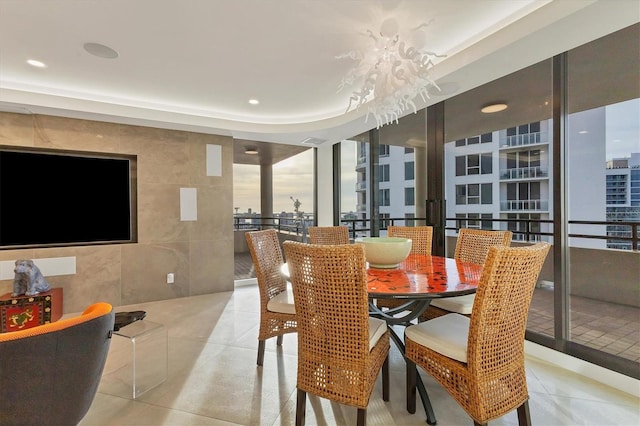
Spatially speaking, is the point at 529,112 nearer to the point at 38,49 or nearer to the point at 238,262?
the point at 38,49

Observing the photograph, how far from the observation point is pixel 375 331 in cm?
165

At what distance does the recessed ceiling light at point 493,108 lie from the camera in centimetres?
286

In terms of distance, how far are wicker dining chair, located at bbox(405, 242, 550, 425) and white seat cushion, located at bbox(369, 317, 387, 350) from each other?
276 millimetres

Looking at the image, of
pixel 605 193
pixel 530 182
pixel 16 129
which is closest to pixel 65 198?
pixel 16 129

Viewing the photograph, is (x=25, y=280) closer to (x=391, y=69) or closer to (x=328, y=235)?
(x=328, y=235)

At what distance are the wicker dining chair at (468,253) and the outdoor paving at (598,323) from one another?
0.66m

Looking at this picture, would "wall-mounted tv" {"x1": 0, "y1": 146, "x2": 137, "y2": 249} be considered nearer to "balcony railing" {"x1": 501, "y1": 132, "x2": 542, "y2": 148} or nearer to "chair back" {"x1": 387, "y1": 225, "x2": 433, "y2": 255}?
"chair back" {"x1": 387, "y1": 225, "x2": 433, "y2": 255}

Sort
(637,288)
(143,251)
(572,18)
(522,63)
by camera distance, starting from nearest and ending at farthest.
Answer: (572,18) → (637,288) → (522,63) → (143,251)

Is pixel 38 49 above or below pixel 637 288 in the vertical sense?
above

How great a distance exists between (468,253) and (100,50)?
361 centimetres

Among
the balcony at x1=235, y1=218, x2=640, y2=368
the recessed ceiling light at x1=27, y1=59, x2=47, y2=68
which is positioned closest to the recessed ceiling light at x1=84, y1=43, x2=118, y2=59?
the recessed ceiling light at x1=27, y1=59, x2=47, y2=68

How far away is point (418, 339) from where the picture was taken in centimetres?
162

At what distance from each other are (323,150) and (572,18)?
402 centimetres

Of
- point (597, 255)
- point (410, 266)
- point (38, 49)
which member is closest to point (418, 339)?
point (410, 266)
